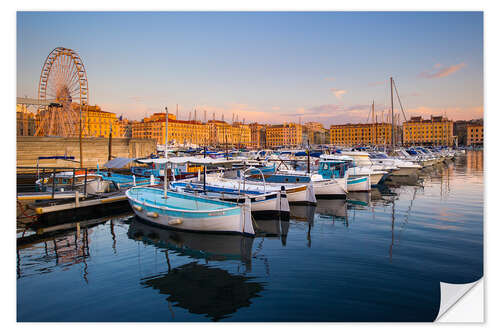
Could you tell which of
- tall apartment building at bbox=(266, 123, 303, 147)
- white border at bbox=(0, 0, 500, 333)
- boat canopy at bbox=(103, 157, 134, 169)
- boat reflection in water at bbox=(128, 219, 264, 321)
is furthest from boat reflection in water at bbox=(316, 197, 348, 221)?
tall apartment building at bbox=(266, 123, 303, 147)

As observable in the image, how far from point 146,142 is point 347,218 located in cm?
2204

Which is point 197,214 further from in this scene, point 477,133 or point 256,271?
point 477,133

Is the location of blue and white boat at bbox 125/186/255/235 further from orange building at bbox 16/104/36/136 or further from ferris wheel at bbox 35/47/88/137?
ferris wheel at bbox 35/47/88/137

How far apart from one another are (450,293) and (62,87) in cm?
2897

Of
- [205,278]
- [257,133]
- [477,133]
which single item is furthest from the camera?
[257,133]

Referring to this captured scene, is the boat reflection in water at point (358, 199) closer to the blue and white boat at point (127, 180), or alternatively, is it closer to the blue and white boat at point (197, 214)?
the blue and white boat at point (197, 214)

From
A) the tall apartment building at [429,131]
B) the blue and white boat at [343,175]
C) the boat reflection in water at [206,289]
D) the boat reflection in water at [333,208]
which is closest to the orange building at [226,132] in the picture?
the tall apartment building at [429,131]

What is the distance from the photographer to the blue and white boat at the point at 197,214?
7.49 m

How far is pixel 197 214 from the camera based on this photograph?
7.59m

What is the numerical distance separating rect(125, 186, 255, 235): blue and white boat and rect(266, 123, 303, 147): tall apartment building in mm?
100573

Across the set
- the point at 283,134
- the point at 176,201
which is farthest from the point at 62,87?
the point at 283,134

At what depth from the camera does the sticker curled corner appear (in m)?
4.32
